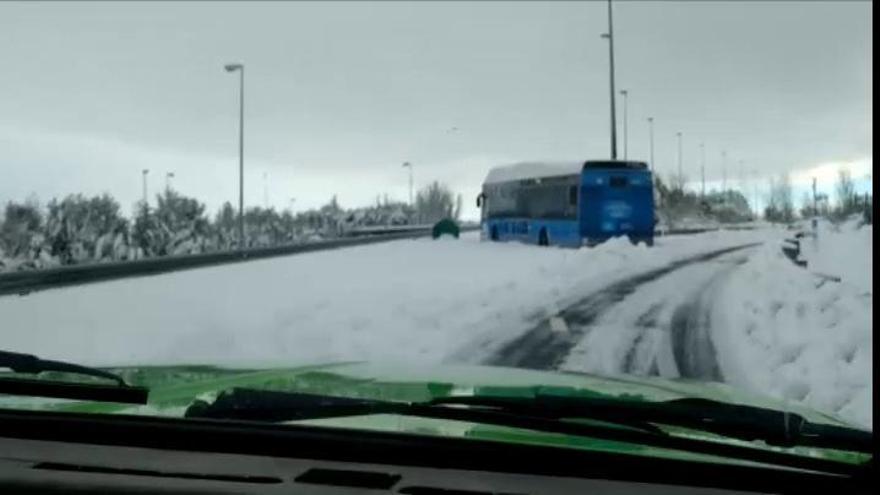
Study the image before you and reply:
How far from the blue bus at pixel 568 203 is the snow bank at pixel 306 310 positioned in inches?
9.6

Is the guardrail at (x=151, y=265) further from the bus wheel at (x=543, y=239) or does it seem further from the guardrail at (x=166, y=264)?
the bus wheel at (x=543, y=239)

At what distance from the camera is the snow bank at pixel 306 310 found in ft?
16.4

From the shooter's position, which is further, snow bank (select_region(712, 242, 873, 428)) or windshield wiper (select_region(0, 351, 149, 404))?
snow bank (select_region(712, 242, 873, 428))

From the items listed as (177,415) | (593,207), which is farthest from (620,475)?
(593,207)

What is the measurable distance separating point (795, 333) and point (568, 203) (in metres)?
2.76

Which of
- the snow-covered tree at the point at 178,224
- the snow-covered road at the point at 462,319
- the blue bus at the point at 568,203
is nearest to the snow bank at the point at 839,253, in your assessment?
the snow-covered road at the point at 462,319

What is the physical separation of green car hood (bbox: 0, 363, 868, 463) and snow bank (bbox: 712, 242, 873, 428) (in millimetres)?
2479

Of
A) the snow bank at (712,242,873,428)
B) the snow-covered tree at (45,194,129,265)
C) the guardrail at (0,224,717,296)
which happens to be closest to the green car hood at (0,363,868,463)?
the guardrail at (0,224,717,296)

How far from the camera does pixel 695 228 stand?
6.96 meters

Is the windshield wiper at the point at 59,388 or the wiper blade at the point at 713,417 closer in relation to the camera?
the wiper blade at the point at 713,417

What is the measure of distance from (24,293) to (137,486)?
248cm

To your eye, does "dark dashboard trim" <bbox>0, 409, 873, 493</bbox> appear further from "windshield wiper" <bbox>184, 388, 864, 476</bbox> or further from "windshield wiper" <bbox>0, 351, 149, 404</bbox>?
"windshield wiper" <bbox>0, 351, 149, 404</bbox>

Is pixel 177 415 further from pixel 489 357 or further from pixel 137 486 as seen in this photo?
pixel 489 357

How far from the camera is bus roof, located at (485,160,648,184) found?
223 inches
